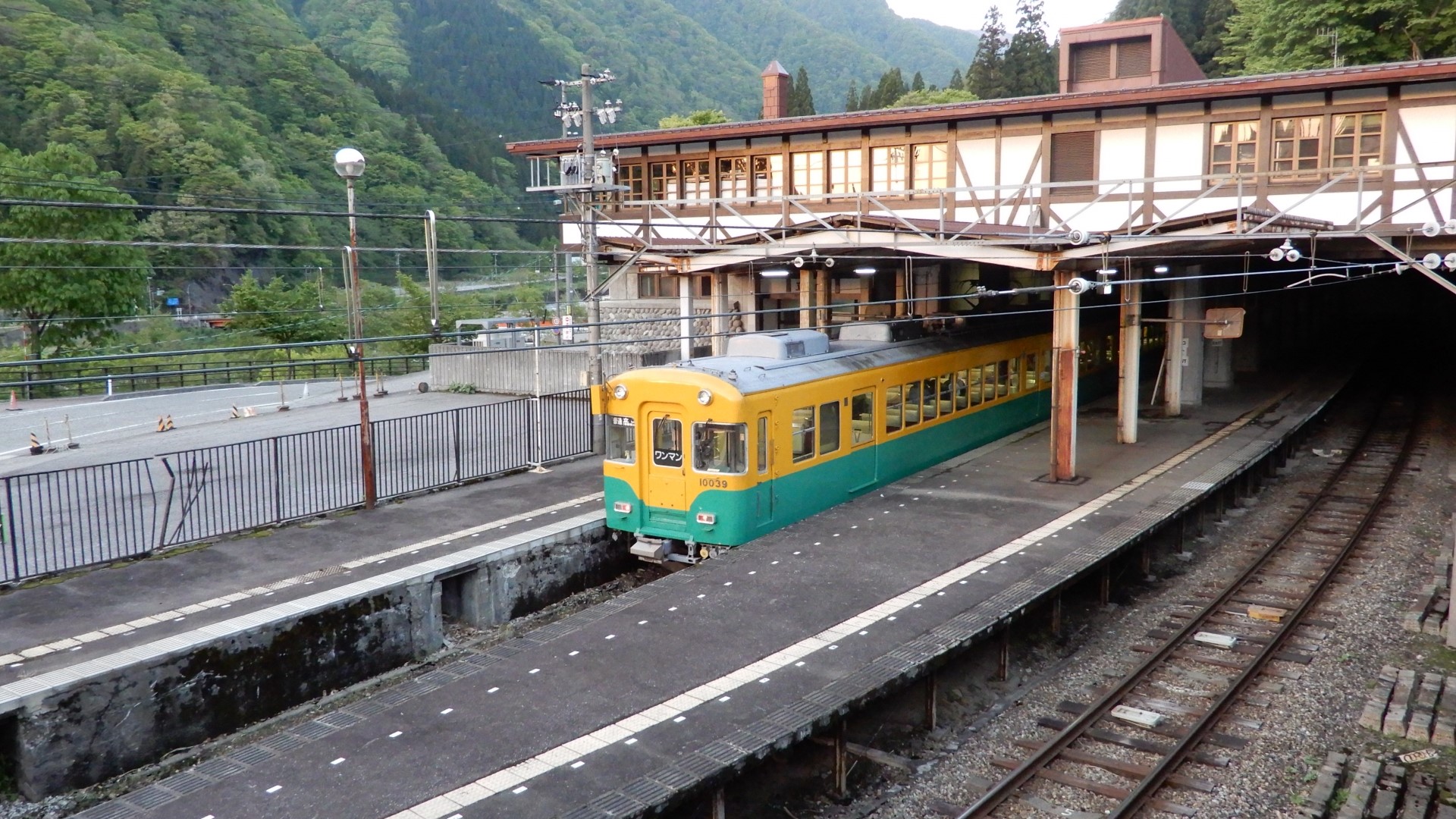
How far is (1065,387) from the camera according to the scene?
14953mm

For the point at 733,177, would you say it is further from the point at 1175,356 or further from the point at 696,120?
the point at 696,120

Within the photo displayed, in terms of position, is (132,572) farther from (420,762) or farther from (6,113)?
(6,113)

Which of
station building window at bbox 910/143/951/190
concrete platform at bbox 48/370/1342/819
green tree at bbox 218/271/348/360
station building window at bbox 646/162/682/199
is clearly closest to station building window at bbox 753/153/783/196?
station building window at bbox 646/162/682/199

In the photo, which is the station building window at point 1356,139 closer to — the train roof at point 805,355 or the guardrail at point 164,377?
the train roof at point 805,355

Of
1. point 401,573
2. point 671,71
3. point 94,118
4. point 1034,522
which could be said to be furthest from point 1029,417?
point 671,71

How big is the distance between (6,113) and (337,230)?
52.6 feet

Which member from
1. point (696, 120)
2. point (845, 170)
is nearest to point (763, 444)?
point (845, 170)

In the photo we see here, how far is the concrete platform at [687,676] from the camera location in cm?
627

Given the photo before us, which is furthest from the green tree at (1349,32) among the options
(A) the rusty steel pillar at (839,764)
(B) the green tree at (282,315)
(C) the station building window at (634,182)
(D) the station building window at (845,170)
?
(B) the green tree at (282,315)

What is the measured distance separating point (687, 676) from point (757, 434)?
3.95 metres

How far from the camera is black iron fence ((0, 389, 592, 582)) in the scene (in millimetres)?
11750

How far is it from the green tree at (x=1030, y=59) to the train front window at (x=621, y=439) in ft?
164

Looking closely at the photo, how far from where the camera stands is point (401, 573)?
1078cm

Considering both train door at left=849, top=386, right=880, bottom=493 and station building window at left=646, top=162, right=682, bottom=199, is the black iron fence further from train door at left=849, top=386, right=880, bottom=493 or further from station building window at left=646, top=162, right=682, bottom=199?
station building window at left=646, top=162, right=682, bottom=199
